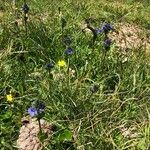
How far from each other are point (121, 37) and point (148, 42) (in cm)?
54

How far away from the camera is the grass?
Answer: 395 centimetres

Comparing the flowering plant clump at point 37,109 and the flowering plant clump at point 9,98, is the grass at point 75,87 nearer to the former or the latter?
the flowering plant clump at point 9,98

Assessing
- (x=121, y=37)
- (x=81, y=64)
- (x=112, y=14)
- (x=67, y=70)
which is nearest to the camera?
(x=67, y=70)

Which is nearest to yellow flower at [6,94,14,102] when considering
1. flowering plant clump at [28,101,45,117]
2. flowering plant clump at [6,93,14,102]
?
flowering plant clump at [6,93,14,102]

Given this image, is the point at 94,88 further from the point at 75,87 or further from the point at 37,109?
the point at 37,109

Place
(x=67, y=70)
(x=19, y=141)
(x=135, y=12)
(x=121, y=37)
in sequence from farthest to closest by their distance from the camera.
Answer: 1. (x=135, y=12)
2. (x=121, y=37)
3. (x=67, y=70)
4. (x=19, y=141)

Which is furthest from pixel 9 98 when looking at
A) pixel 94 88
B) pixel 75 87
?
pixel 94 88

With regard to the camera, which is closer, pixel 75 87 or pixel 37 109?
pixel 37 109

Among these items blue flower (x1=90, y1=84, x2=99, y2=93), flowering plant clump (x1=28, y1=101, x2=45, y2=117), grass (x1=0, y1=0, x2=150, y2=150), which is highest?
flowering plant clump (x1=28, y1=101, x2=45, y2=117)

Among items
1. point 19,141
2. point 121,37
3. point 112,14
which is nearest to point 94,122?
point 19,141

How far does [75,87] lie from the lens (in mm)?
4449

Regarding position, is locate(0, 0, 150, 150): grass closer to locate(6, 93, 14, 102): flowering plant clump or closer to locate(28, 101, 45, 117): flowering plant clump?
locate(6, 93, 14, 102): flowering plant clump

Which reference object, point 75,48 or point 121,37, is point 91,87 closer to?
point 75,48

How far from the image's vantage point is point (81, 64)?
5.17 m
